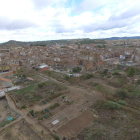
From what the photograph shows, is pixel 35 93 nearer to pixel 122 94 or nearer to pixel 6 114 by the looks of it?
pixel 6 114

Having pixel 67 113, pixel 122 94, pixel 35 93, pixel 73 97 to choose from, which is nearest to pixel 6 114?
pixel 35 93

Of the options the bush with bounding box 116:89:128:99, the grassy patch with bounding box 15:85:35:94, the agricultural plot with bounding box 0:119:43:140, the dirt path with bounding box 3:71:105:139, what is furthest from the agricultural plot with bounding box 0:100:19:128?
the bush with bounding box 116:89:128:99

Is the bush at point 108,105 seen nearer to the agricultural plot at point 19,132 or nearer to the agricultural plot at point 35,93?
the agricultural plot at point 35,93

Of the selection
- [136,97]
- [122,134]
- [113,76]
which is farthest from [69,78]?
[122,134]

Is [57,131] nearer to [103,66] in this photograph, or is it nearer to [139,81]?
[139,81]

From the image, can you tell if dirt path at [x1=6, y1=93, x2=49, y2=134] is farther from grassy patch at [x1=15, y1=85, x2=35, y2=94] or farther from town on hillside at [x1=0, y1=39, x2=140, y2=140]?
grassy patch at [x1=15, y1=85, x2=35, y2=94]

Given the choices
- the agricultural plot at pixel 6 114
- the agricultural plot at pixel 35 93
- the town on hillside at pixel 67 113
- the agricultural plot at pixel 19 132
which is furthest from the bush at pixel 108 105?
the agricultural plot at pixel 6 114
